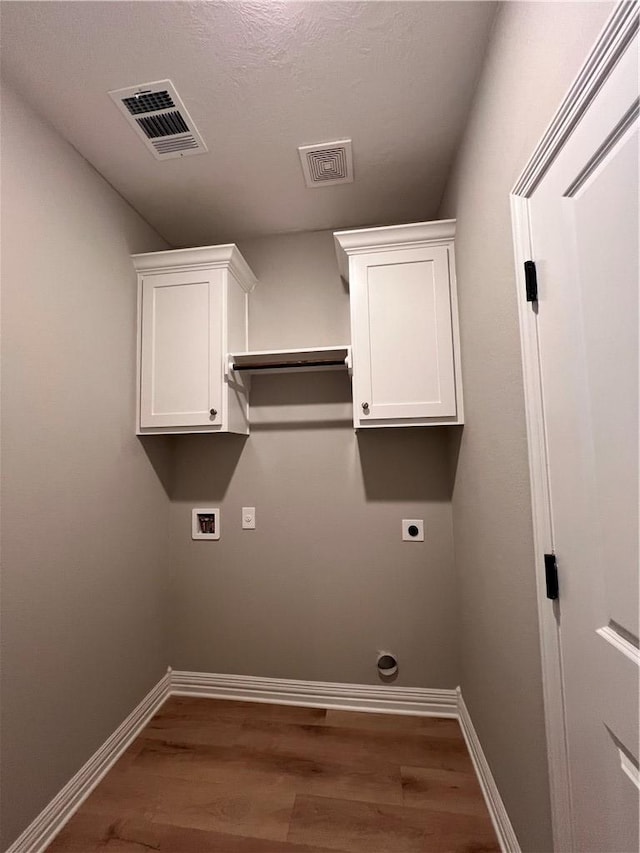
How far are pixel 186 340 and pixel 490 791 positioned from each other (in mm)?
2387

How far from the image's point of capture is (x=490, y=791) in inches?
57.3

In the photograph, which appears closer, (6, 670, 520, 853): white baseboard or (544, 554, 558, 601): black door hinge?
(544, 554, 558, 601): black door hinge

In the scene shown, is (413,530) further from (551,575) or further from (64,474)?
(64,474)

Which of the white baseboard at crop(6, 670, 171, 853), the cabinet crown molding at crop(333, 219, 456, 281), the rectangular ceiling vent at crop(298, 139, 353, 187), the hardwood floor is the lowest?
the hardwood floor

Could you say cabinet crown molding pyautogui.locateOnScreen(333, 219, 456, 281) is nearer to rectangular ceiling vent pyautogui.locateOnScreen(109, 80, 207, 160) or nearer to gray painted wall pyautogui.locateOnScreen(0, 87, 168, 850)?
rectangular ceiling vent pyautogui.locateOnScreen(109, 80, 207, 160)

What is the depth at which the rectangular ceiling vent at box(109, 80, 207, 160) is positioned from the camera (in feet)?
4.66

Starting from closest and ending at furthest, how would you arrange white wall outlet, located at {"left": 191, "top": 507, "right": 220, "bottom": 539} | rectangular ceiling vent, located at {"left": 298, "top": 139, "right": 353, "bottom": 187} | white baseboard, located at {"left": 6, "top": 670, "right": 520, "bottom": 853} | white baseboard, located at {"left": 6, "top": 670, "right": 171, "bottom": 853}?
white baseboard, located at {"left": 6, "top": 670, "right": 171, "bottom": 853}, white baseboard, located at {"left": 6, "top": 670, "right": 520, "bottom": 853}, rectangular ceiling vent, located at {"left": 298, "top": 139, "right": 353, "bottom": 187}, white wall outlet, located at {"left": 191, "top": 507, "right": 220, "bottom": 539}

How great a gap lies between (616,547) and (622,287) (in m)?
0.48

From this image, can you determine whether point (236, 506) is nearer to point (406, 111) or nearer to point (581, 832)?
point (581, 832)

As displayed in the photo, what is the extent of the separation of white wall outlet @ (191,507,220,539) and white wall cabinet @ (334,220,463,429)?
109cm

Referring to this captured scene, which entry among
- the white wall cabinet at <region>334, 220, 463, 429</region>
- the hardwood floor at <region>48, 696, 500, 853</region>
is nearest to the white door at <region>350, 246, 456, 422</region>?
the white wall cabinet at <region>334, 220, 463, 429</region>

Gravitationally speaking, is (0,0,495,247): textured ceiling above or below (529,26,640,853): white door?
above

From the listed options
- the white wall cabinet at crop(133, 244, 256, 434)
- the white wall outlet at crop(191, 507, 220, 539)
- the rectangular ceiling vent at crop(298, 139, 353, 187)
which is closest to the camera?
the rectangular ceiling vent at crop(298, 139, 353, 187)

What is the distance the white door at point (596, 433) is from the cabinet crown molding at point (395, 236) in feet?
2.98
